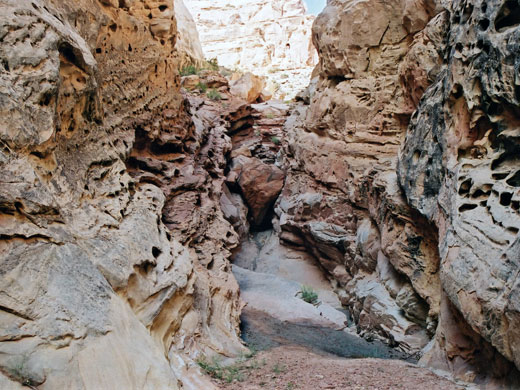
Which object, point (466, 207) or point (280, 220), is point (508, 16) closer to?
point (466, 207)

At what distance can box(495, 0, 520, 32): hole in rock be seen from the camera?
5.92 metres

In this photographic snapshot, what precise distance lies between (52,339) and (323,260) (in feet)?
41.9

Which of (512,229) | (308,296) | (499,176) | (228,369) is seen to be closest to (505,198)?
(499,176)

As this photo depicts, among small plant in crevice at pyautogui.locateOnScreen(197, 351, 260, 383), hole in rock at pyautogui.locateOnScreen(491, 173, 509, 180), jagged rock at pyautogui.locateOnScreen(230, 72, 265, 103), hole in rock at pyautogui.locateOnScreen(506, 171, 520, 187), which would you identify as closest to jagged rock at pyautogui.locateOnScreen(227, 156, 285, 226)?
jagged rock at pyautogui.locateOnScreen(230, 72, 265, 103)

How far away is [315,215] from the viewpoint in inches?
608

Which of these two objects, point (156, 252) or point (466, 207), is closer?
point (466, 207)

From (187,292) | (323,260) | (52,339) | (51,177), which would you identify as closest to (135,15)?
(51,177)

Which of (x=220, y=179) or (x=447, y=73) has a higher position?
(x=447, y=73)

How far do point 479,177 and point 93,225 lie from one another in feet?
19.7

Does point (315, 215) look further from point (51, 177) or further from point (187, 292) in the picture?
point (51, 177)

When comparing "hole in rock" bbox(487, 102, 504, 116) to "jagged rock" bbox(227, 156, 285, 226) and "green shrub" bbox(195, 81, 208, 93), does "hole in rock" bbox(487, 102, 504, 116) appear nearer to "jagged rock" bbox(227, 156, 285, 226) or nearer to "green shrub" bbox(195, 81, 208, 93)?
"jagged rock" bbox(227, 156, 285, 226)

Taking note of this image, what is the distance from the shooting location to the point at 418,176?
8430mm

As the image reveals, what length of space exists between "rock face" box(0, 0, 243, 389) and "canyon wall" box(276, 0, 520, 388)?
3.94 meters

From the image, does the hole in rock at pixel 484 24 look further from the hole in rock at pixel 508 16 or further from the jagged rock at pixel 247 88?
the jagged rock at pixel 247 88
